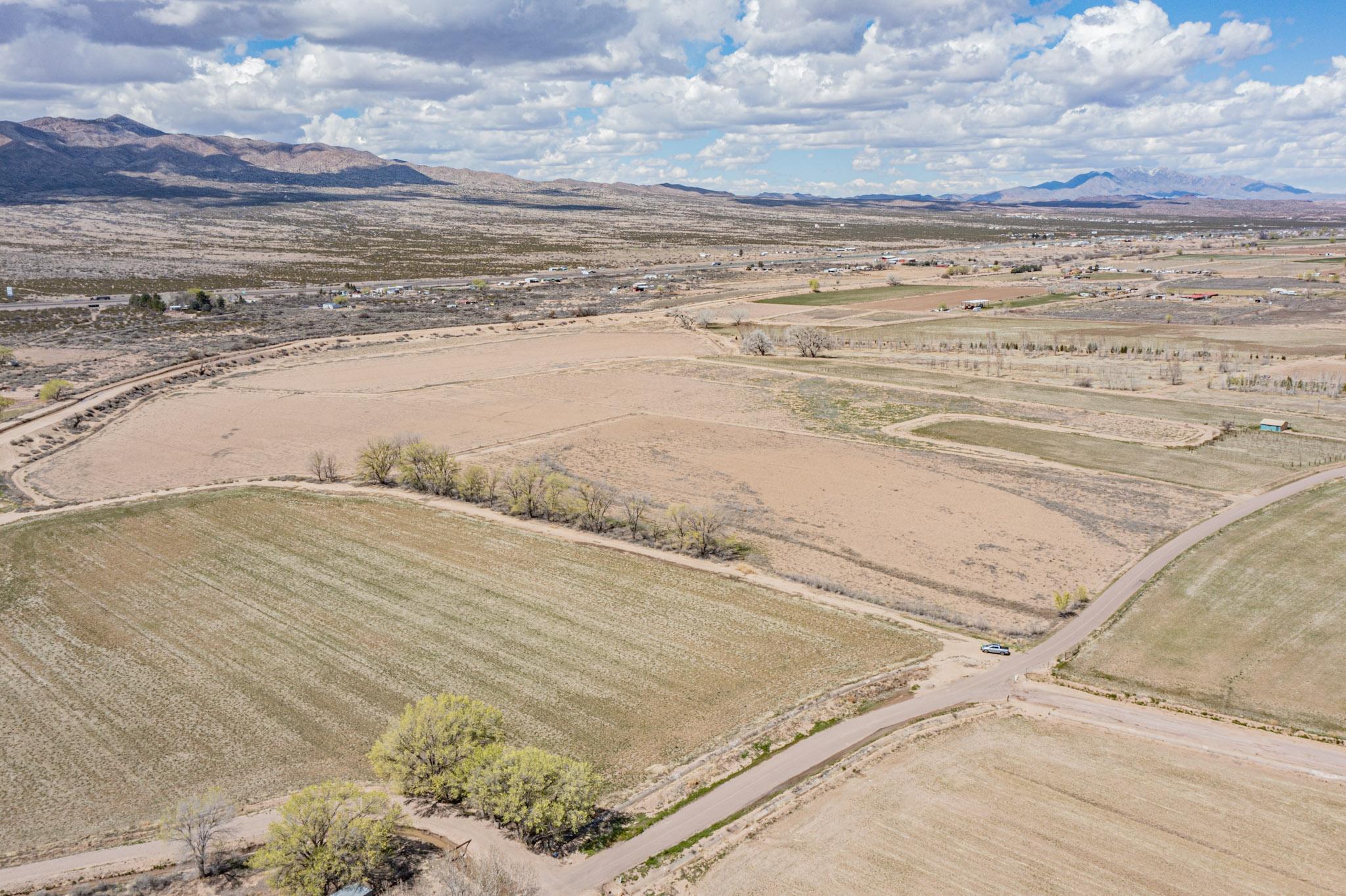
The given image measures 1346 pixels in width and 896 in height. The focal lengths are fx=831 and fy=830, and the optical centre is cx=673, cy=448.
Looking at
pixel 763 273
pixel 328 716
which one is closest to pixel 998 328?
pixel 763 273

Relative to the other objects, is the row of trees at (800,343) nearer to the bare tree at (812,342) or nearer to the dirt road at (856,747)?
the bare tree at (812,342)

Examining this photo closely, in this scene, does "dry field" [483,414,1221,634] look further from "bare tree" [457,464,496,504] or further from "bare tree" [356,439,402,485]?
"bare tree" [356,439,402,485]

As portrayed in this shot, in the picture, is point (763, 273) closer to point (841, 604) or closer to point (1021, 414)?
point (1021, 414)

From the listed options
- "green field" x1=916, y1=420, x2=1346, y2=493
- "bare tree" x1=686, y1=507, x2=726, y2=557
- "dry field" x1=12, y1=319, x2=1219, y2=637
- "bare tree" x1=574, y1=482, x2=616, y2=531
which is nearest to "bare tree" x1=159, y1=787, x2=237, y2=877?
"bare tree" x1=686, y1=507, x2=726, y2=557

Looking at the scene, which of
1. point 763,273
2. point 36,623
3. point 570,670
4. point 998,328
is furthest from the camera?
point 763,273

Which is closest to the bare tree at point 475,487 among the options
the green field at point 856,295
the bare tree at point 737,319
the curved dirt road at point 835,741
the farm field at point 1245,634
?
the curved dirt road at point 835,741

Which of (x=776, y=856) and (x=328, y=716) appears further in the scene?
(x=328, y=716)

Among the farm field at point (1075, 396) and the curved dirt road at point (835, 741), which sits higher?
the farm field at point (1075, 396)
